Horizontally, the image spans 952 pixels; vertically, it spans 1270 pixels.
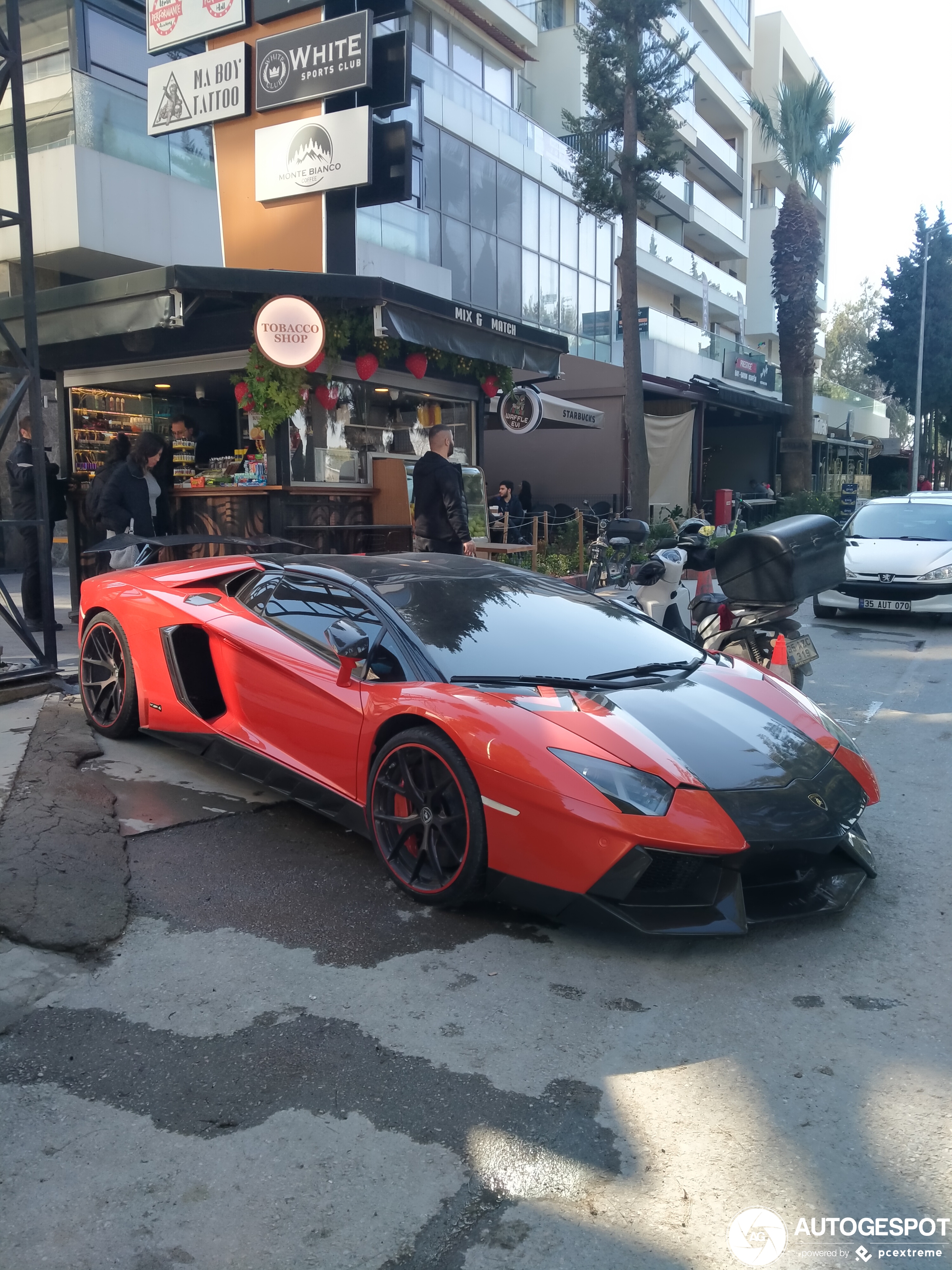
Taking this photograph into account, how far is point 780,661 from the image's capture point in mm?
5988

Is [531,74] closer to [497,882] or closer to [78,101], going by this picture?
[78,101]

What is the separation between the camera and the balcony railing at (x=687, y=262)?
34875 millimetres

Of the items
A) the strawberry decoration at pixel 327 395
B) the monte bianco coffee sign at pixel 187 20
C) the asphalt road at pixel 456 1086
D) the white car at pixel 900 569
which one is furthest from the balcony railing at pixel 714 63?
the asphalt road at pixel 456 1086

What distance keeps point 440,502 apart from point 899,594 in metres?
5.94

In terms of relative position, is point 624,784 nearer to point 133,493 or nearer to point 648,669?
point 648,669

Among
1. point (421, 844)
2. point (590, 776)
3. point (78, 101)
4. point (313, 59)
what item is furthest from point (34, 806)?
point (78, 101)

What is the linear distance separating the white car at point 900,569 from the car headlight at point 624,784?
830 cm

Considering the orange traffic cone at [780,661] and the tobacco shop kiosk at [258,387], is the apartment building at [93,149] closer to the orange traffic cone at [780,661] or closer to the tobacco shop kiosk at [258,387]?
the tobacco shop kiosk at [258,387]

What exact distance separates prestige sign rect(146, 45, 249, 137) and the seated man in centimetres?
616

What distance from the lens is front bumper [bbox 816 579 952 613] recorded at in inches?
446

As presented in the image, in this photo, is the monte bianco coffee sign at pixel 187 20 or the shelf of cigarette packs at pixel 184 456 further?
the monte bianco coffee sign at pixel 187 20

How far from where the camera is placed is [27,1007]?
122 inches

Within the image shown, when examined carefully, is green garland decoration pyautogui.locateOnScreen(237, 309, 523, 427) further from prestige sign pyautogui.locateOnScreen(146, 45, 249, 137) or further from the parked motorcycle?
the parked motorcycle

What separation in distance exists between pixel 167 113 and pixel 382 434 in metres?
4.84
